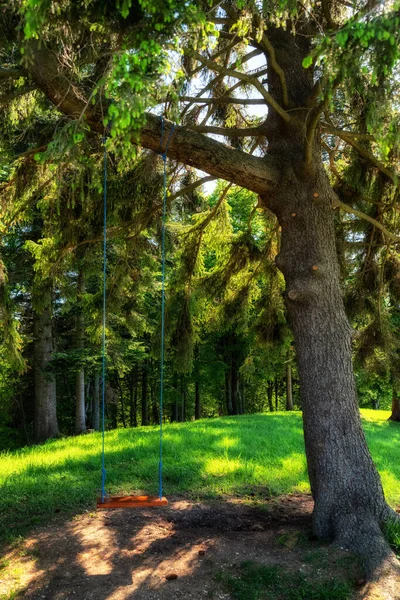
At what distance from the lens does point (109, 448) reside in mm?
8906

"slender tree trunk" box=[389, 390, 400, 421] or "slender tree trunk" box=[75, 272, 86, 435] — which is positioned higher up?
"slender tree trunk" box=[75, 272, 86, 435]

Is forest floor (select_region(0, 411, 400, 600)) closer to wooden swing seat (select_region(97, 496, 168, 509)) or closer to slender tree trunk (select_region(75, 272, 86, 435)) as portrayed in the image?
wooden swing seat (select_region(97, 496, 168, 509))

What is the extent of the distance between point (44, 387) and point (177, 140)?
10068 mm

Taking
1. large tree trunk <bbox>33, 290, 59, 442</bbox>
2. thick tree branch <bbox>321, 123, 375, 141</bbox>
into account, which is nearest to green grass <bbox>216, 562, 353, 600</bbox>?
thick tree branch <bbox>321, 123, 375, 141</bbox>

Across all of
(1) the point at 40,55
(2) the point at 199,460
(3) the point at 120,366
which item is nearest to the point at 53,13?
(1) the point at 40,55

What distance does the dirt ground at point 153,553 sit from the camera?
389cm

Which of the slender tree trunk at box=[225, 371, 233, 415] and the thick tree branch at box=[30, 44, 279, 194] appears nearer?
the thick tree branch at box=[30, 44, 279, 194]

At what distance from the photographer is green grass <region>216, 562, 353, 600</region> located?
3.77 metres

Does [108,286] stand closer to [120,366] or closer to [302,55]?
[302,55]

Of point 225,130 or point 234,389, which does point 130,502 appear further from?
point 234,389

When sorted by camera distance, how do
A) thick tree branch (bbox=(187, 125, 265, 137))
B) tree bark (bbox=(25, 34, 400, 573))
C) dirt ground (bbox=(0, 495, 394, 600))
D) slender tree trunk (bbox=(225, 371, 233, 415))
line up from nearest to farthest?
dirt ground (bbox=(0, 495, 394, 600))
tree bark (bbox=(25, 34, 400, 573))
thick tree branch (bbox=(187, 125, 265, 137))
slender tree trunk (bbox=(225, 371, 233, 415))

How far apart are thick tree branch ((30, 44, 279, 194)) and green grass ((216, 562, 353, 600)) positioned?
3.66 m

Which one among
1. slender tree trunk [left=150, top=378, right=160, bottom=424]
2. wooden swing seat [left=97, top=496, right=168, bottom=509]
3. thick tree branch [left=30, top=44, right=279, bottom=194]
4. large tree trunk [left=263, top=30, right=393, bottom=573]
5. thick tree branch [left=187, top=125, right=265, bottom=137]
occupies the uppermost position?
thick tree branch [left=187, top=125, right=265, bottom=137]

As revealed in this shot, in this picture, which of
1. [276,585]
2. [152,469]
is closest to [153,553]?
[276,585]
